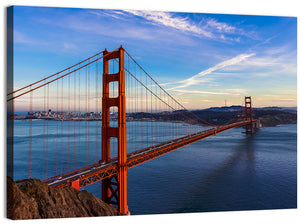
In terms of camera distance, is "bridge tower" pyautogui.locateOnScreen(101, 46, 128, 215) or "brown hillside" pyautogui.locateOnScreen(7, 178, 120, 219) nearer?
"brown hillside" pyautogui.locateOnScreen(7, 178, 120, 219)

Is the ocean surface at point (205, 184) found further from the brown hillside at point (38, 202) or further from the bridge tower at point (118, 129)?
the brown hillside at point (38, 202)

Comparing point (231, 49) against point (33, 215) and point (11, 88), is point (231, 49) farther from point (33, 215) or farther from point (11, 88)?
point (33, 215)

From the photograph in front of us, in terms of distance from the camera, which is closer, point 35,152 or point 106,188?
point 106,188

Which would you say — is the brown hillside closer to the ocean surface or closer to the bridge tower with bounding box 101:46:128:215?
the bridge tower with bounding box 101:46:128:215

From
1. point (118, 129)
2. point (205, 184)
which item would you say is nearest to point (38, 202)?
point (118, 129)

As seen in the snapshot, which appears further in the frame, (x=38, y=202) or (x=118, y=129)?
(x=118, y=129)

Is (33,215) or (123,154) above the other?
(123,154)

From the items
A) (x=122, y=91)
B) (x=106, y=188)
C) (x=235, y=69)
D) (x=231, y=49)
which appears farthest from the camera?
(x=235, y=69)

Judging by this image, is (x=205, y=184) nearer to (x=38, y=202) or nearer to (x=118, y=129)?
(x=118, y=129)

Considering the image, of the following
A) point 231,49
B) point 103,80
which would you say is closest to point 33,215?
point 103,80

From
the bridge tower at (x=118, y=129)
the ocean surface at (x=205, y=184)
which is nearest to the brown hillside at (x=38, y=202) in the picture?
the bridge tower at (x=118, y=129)

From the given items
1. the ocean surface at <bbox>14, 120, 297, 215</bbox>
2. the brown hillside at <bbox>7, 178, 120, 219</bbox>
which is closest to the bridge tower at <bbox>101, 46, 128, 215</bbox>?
the ocean surface at <bbox>14, 120, 297, 215</bbox>
